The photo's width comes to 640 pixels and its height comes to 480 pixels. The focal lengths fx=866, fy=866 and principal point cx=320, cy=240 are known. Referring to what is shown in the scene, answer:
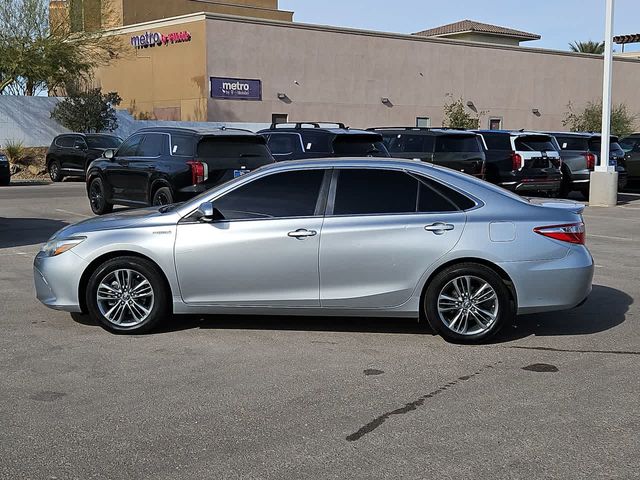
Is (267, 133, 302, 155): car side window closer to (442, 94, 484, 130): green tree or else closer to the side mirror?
the side mirror

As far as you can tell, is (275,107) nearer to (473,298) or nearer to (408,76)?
(408,76)

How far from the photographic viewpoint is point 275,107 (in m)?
40.1

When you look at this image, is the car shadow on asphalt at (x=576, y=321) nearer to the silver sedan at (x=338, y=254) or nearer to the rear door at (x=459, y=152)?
the silver sedan at (x=338, y=254)

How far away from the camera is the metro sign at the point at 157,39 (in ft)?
126

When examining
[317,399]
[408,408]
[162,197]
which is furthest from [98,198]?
[408,408]

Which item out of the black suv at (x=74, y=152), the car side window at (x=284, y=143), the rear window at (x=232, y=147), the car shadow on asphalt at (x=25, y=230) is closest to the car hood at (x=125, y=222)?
the car shadow on asphalt at (x=25, y=230)

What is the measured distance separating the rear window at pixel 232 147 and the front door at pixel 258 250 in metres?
7.11

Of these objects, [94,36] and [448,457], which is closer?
[448,457]

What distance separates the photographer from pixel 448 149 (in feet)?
65.5

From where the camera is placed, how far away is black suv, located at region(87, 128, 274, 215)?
1455cm

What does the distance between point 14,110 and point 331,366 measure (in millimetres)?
30902

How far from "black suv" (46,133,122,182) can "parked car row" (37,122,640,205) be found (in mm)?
10627

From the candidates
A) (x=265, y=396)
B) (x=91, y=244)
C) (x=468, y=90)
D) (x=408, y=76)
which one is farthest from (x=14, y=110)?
(x=265, y=396)

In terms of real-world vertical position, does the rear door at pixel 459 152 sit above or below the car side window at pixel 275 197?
above
